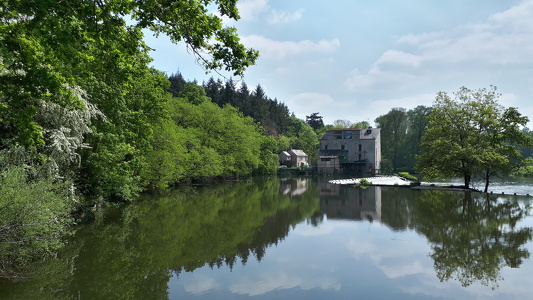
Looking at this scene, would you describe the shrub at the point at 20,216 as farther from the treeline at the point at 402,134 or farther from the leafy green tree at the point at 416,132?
the leafy green tree at the point at 416,132

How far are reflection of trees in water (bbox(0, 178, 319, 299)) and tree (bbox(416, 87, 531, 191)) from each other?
21502 millimetres

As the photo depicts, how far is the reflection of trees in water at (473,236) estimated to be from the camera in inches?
449

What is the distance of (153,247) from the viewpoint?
13766 mm

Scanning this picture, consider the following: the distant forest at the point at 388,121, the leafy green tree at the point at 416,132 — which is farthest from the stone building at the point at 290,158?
the leafy green tree at the point at 416,132

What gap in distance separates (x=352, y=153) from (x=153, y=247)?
66028mm

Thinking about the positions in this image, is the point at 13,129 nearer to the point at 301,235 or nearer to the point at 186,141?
the point at 301,235

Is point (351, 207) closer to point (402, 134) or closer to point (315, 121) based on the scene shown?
point (402, 134)

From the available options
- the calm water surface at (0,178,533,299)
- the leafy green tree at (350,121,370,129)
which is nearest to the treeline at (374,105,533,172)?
the leafy green tree at (350,121,370,129)

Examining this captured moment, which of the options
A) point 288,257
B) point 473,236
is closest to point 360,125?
point 473,236

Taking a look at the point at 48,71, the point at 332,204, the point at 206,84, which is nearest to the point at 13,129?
the point at 48,71

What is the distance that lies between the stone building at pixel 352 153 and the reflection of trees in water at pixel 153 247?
5058 cm

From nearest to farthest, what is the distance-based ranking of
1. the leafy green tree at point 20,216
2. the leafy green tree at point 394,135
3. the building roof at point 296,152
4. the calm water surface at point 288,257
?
the leafy green tree at point 20,216, the calm water surface at point 288,257, the building roof at point 296,152, the leafy green tree at point 394,135

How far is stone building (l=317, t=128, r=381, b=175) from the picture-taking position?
7300 cm

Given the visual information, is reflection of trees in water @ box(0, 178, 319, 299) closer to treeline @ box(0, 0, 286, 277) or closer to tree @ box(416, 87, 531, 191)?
treeline @ box(0, 0, 286, 277)
